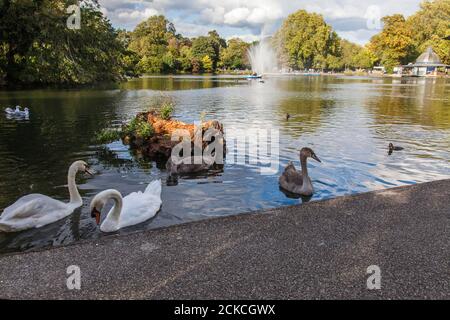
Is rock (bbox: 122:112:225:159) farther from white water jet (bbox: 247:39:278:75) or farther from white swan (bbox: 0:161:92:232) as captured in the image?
white water jet (bbox: 247:39:278:75)

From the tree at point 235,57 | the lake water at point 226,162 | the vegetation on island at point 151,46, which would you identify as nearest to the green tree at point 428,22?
the vegetation on island at point 151,46

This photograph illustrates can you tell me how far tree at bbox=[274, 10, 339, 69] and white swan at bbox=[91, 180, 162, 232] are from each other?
131m

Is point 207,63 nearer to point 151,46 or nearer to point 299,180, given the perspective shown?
point 151,46

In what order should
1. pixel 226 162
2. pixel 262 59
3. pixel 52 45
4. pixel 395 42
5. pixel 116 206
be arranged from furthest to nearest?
pixel 262 59
pixel 395 42
pixel 52 45
pixel 226 162
pixel 116 206

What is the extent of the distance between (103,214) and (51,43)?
29779mm

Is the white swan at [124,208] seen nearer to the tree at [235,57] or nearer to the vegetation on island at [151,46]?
the vegetation on island at [151,46]

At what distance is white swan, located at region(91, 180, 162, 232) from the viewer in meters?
6.81

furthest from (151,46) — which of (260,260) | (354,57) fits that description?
(260,260)

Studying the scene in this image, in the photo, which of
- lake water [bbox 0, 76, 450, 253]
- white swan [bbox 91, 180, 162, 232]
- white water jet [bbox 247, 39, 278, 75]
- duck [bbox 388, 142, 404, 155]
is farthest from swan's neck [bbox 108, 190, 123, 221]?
white water jet [bbox 247, 39, 278, 75]

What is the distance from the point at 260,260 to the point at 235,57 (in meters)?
135

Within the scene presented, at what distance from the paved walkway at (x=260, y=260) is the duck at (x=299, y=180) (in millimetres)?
2218

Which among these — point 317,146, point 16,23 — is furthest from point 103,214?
point 16,23

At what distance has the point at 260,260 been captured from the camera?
17.4 ft
